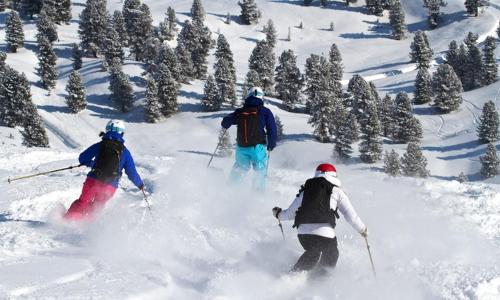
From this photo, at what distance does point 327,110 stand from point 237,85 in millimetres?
17234

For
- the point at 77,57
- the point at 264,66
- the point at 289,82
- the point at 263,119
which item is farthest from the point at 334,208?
the point at 77,57

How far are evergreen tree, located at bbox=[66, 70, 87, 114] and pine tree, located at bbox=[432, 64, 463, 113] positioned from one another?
1598 inches

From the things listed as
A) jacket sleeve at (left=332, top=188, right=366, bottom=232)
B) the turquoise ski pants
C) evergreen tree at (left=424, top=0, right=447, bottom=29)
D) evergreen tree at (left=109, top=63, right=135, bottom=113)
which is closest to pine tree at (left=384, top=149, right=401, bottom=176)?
evergreen tree at (left=109, top=63, right=135, bottom=113)

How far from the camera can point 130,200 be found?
33.6 ft

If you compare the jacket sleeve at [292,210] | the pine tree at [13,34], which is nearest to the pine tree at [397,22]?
the pine tree at [13,34]

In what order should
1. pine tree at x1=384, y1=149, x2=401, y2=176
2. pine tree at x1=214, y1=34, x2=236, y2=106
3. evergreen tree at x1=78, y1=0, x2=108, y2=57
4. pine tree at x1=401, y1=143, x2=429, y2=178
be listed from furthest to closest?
1. evergreen tree at x1=78, y1=0, x2=108, y2=57
2. pine tree at x1=214, y1=34, x2=236, y2=106
3. pine tree at x1=384, y1=149, x2=401, y2=176
4. pine tree at x1=401, y1=143, x2=429, y2=178

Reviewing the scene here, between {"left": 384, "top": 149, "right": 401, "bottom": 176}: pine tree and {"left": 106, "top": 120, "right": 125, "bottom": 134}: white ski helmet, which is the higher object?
{"left": 106, "top": 120, "right": 125, "bottom": 134}: white ski helmet

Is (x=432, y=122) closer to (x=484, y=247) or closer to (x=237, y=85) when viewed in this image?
(x=237, y=85)

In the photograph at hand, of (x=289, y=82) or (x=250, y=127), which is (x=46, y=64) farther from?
(x=250, y=127)

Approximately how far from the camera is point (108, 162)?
336 inches

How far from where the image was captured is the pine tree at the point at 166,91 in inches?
2350

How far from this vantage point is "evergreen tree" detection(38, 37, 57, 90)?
6203cm

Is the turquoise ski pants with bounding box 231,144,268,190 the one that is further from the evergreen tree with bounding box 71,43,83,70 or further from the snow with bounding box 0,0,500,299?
the evergreen tree with bounding box 71,43,83,70

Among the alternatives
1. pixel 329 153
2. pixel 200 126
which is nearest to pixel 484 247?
pixel 329 153
